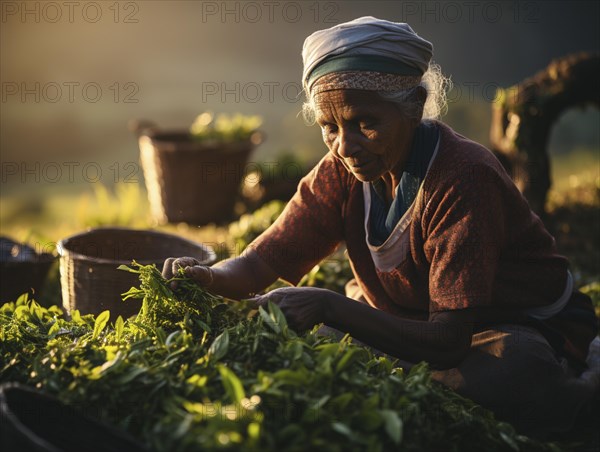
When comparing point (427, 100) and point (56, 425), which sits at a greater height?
point (427, 100)

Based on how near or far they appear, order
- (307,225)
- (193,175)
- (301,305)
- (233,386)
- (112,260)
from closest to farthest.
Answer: (233,386) < (301,305) < (307,225) < (112,260) < (193,175)

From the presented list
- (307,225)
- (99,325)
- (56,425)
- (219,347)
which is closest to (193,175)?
(307,225)

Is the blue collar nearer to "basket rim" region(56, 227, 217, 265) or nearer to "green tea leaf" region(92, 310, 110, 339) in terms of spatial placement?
"basket rim" region(56, 227, 217, 265)

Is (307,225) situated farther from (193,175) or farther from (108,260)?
(193,175)

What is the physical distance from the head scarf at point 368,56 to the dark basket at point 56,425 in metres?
1.47

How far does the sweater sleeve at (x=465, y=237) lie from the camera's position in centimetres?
288

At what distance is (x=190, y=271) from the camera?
290 centimetres

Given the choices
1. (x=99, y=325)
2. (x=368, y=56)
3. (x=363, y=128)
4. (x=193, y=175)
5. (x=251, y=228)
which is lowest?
(x=193, y=175)

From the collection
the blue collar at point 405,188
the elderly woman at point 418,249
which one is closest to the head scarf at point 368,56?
the elderly woman at point 418,249

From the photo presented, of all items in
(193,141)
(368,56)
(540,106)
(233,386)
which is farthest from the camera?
(193,141)

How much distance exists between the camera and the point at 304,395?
219 centimetres

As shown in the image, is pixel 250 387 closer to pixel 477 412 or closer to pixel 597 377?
pixel 477 412

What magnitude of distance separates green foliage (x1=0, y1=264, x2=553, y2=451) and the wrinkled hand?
7 centimetres

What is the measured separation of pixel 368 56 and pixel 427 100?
1.27 feet
